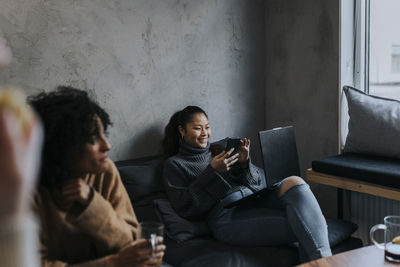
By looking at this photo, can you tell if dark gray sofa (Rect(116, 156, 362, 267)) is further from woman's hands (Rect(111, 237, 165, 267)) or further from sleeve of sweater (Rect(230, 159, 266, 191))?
woman's hands (Rect(111, 237, 165, 267))

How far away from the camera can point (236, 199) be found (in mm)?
2402

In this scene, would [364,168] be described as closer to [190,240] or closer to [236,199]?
[236,199]

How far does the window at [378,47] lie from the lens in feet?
9.49

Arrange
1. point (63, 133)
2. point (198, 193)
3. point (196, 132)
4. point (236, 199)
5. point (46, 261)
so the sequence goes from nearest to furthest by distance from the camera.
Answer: point (63, 133) → point (46, 261) → point (198, 193) → point (236, 199) → point (196, 132)

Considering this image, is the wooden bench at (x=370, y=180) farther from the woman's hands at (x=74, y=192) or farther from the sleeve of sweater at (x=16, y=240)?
the sleeve of sweater at (x=16, y=240)

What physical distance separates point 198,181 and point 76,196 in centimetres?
106

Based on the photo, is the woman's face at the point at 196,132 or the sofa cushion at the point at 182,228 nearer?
the sofa cushion at the point at 182,228

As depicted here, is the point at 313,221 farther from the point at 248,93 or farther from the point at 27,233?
the point at 27,233

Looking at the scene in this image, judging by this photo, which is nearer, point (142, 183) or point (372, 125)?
point (142, 183)

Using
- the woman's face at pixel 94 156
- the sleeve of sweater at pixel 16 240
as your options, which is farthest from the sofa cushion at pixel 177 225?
the sleeve of sweater at pixel 16 240

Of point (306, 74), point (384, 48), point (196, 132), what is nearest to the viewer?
point (196, 132)

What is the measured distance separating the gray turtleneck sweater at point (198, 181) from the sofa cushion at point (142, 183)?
9 cm

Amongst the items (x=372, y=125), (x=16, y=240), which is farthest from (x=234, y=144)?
(x=16, y=240)

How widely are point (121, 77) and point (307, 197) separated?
1.25 meters
